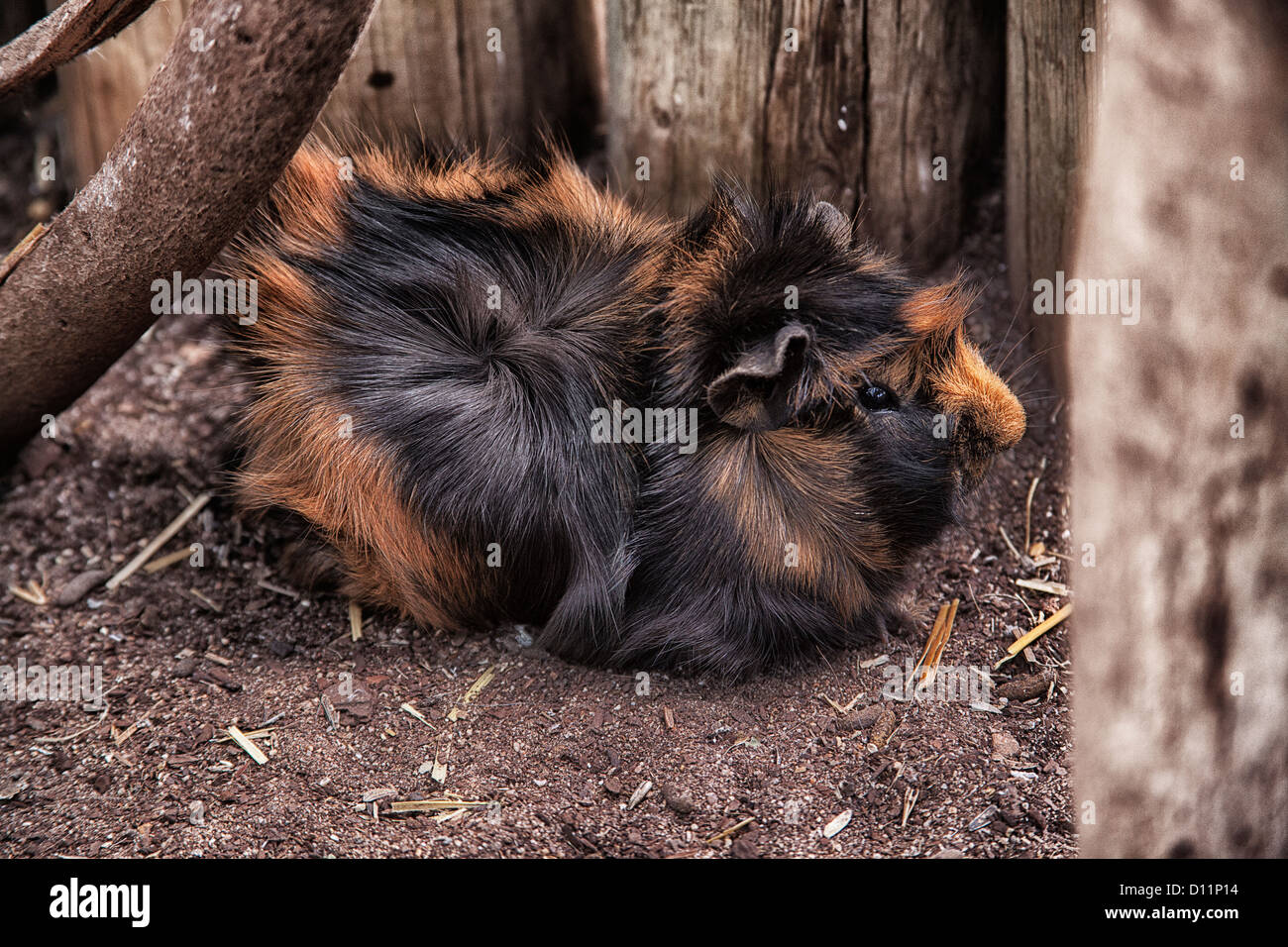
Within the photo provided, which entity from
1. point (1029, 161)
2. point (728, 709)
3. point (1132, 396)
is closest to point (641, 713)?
point (728, 709)

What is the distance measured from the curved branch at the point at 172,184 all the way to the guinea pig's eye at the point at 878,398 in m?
1.08

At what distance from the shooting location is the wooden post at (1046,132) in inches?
83.7

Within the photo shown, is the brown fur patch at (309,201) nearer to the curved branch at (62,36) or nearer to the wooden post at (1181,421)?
the curved branch at (62,36)

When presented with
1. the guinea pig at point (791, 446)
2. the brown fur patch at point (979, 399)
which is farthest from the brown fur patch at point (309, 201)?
the brown fur patch at point (979, 399)

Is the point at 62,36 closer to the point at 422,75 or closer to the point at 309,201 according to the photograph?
the point at 309,201

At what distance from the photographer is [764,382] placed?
6.13ft

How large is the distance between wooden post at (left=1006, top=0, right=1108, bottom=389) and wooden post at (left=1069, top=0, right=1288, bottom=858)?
3.29 ft

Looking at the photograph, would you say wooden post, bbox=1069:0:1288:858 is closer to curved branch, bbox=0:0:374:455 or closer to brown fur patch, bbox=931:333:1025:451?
brown fur patch, bbox=931:333:1025:451

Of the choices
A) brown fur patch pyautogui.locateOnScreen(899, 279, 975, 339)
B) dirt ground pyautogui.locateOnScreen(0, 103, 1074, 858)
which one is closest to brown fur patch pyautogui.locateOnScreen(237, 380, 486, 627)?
dirt ground pyautogui.locateOnScreen(0, 103, 1074, 858)

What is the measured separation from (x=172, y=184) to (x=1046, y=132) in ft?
5.81

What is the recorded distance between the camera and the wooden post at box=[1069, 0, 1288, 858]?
44.3 inches

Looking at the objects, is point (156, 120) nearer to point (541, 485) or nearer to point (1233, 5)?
point (541, 485)

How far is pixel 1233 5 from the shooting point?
44.8 inches

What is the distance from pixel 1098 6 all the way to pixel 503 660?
5.66ft
